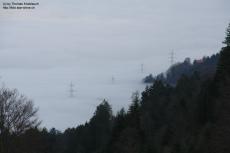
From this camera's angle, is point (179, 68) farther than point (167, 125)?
Yes

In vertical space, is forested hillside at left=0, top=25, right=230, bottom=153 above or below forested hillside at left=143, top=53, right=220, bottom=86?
below

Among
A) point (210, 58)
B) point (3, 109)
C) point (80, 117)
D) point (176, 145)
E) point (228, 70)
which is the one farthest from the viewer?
point (210, 58)

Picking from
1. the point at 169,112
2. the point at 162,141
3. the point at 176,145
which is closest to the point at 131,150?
the point at 162,141

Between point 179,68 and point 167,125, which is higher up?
point 179,68

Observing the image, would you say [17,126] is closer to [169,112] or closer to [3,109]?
[3,109]

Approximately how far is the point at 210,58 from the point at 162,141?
316 feet

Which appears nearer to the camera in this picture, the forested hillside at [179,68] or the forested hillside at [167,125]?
the forested hillside at [167,125]

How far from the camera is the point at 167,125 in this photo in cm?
4391

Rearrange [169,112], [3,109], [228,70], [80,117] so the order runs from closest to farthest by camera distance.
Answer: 1. [3,109]
2. [228,70]
3. [169,112]
4. [80,117]

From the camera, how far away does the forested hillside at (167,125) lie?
25547 millimetres

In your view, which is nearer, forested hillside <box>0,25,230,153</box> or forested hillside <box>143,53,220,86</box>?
forested hillside <box>0,25,230,153</box>

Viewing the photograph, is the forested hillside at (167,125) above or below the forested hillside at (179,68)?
below

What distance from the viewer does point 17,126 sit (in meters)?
25.6

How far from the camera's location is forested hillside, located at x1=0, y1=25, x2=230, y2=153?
83.8 ft
